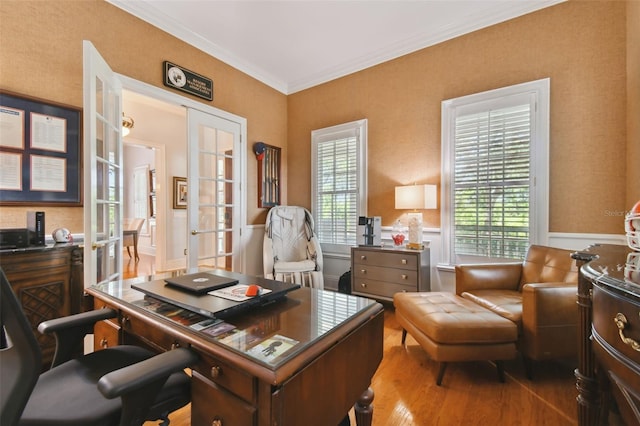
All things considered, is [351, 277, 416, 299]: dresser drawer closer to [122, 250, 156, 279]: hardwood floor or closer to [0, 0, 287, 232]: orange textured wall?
[0, 0, 287, 232]: orange textured wall

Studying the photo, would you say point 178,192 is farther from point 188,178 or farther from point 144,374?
point 144,374

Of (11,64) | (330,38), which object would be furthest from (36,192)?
(330,38)

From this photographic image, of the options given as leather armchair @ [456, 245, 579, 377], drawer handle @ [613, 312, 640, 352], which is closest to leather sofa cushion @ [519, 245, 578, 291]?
leather armchair @ [456, 245, 579, 377]

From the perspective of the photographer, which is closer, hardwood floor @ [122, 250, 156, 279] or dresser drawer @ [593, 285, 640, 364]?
dresser drawer @ [593, 285, 640, 364]

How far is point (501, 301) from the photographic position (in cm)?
208

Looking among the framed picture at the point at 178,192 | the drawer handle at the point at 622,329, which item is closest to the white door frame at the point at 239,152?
the framed picture at the point at 178,192

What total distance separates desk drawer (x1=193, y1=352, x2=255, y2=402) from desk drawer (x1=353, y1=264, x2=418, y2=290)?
7.58ft

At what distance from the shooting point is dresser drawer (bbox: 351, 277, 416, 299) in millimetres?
2799

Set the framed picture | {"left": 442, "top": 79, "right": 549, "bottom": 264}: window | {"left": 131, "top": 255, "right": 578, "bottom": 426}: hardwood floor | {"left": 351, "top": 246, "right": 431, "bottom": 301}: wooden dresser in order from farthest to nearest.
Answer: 1. the framed picture
2. {"left": 351, "top": 246, "right": 431, "bottom": 301}: wooden dresser
3. {"left": 442, "top": 79, "right": 549, "bottom": 264}: window
4. {"left": 131, "top": 255, "right": 578, "bottom": 426}: hardwood floor

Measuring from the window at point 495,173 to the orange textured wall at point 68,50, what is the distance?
2870 millimetres

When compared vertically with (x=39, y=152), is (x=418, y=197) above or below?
below

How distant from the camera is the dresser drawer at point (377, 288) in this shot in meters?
2.80

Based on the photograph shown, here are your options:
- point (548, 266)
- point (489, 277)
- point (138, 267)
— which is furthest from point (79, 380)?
point (138, 267)

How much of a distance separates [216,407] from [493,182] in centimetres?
287
